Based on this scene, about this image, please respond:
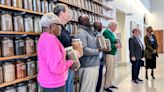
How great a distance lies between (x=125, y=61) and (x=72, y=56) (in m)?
Result: 7.70

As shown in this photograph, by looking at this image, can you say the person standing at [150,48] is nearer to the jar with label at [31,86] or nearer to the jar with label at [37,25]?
the jar with label at [37,25]

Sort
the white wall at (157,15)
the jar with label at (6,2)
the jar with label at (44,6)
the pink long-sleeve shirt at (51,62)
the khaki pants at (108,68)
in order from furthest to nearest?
the white wall at (157,15)
the khaki pants at (108,68)
the jar with label at (44,6)
the jar with label at (6,2)
the pink long-sleeve shirt at (51,62)

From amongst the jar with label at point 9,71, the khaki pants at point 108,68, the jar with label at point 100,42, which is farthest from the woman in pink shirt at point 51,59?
the khaki pants at point 108,68

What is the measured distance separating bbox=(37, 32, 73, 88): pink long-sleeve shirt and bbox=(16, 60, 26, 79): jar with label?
0.38 meters

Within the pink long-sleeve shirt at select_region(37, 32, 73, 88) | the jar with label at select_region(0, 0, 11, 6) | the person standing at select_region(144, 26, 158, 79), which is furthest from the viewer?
the person standing at select_region(144, 26, 158, 79)

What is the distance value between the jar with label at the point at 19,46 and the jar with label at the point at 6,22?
0.18 metres

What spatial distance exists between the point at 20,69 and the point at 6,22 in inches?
21.3

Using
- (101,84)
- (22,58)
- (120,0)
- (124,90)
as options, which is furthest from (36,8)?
(120,0)

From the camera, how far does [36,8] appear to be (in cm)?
290

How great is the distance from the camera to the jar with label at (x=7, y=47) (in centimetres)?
238

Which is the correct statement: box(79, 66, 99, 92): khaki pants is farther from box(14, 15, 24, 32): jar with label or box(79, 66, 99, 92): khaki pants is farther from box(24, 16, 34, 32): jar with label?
box(14, 15, 24, 32): jar with label

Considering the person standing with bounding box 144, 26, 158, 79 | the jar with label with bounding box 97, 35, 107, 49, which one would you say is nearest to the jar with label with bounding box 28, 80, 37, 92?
the jar with label with bounding box 97, 35, 107, 49

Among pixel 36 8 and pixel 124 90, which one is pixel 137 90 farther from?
pixel 36 8

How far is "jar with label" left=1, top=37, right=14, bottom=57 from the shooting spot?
2.38 metres
